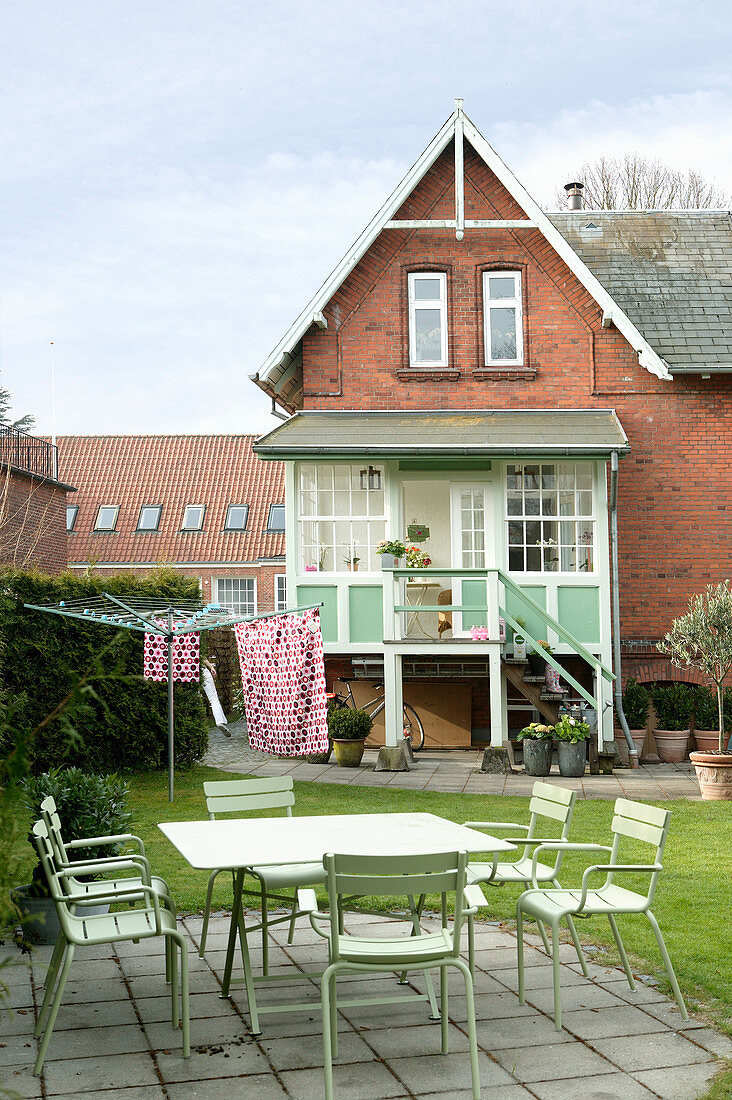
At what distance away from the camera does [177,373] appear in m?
27.2

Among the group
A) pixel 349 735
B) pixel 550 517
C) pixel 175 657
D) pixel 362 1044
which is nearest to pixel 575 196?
pixel 550 517

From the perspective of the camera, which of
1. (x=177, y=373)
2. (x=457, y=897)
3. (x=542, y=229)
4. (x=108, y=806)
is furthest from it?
(x=177, y=373)

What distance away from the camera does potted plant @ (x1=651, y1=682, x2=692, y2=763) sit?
551 inches

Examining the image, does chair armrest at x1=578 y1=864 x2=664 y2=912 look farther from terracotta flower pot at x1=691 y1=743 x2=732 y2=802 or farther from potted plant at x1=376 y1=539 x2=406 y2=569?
potted plant at x1=376 y1=539 x2=406 y2=569

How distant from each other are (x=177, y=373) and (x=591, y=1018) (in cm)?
2411

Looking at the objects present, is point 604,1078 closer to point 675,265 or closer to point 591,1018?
point 591,1018

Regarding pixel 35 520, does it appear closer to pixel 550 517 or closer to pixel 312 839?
pixel 550 517

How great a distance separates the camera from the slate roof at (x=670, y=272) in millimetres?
15523

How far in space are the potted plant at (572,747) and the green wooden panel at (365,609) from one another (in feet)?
9.44

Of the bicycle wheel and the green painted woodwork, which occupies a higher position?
the green painted woodwork

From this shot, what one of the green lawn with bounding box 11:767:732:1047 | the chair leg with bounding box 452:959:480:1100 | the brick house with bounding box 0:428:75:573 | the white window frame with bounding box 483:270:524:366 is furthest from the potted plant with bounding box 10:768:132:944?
the brick house with bounding box 0:428:75:573

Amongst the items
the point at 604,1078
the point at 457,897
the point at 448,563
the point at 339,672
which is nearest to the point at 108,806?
the point at 457,897

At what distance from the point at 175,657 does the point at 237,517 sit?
1841 cm

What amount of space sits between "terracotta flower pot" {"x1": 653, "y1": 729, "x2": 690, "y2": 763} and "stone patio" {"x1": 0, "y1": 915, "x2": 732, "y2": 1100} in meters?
8.88
